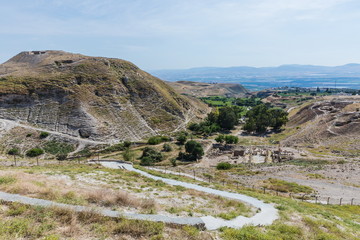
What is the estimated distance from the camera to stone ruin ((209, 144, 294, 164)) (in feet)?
149

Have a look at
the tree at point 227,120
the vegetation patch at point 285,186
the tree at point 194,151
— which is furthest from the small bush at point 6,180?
the tree at point 227,120

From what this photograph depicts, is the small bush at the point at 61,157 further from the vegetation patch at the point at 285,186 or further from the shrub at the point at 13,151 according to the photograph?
the vegetation patch at the point at 285,186

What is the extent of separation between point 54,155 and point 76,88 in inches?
1005

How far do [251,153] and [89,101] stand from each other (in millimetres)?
45211

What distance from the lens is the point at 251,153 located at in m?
50.2

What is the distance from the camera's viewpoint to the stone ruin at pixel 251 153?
149 feet

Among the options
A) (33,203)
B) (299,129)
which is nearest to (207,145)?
(299,129)

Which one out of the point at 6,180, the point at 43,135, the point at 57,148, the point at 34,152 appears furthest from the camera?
the point at 43,135

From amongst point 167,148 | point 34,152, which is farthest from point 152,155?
point 34,152

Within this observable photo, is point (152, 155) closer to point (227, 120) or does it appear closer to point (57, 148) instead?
point (57, 148)

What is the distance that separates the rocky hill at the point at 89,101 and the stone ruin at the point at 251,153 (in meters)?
20.3

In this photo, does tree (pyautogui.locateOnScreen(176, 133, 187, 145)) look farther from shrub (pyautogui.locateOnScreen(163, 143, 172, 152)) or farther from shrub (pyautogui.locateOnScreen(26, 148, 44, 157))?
shrub (pyautogui.locateOnScreen(26, 148, 44, 157))

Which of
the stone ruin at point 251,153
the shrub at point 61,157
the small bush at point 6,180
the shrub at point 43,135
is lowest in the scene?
the stone ruin at point 251,153

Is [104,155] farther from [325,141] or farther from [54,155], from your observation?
[325,141]
